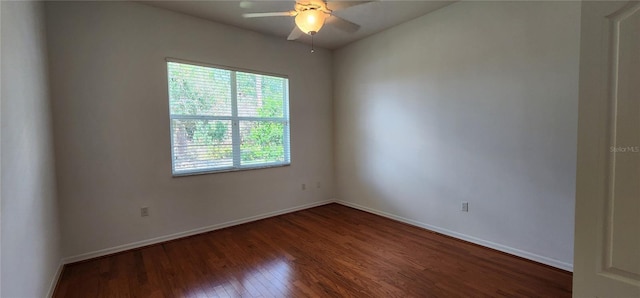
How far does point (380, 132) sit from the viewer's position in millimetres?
3977

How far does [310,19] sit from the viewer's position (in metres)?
2.18

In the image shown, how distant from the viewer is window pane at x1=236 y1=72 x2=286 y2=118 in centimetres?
375

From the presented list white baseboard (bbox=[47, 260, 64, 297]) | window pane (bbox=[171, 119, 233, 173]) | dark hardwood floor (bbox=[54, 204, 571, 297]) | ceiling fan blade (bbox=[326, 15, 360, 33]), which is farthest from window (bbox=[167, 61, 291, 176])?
ceiling fan blade (bbox=[326, 15, 360, 33])

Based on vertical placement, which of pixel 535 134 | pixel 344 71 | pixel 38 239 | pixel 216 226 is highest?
pixel 344 71

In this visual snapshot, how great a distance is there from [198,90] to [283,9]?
142cm

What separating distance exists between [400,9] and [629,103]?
2832mm

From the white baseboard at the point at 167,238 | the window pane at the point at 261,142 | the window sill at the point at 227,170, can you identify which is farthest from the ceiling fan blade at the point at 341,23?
the white baseboard at the point at 167,238

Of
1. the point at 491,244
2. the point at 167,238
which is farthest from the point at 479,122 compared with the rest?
the point at 167,238

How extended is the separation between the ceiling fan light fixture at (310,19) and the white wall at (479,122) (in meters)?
1.72

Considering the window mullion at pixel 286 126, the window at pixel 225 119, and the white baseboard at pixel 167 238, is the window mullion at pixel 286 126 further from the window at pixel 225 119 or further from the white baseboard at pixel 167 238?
the white baseboard at pixel 167 238

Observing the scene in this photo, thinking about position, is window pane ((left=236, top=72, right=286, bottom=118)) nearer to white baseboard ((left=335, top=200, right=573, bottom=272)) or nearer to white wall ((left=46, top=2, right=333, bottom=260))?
white wall ((left=46, top=2, right=333, bottom=260))

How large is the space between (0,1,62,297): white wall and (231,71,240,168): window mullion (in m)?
1.76

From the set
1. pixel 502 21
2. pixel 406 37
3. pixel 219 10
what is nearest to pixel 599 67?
pixel 502 21

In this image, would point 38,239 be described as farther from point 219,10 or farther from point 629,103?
point 629,103
